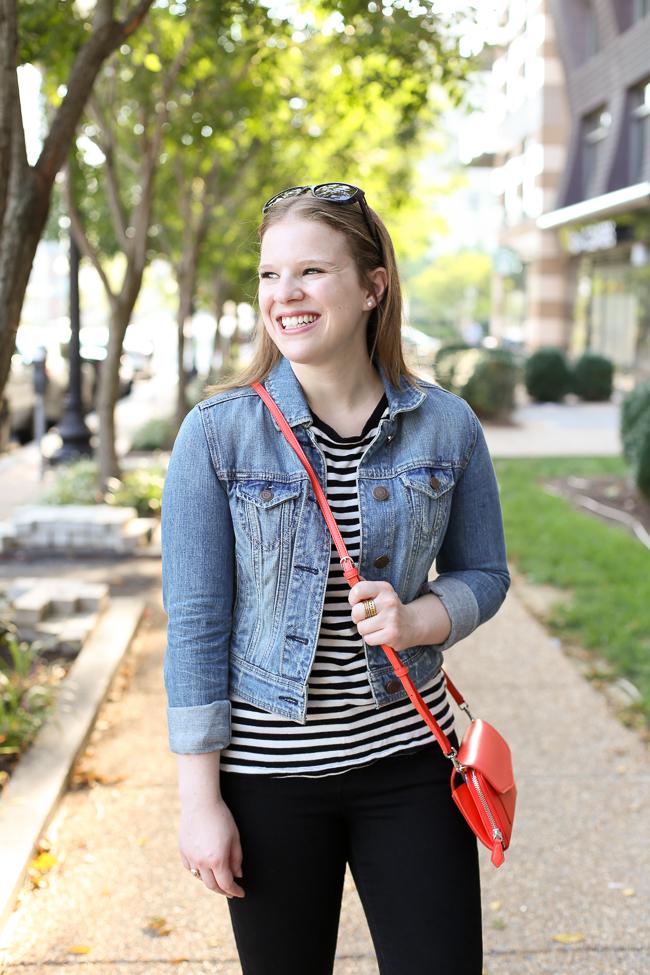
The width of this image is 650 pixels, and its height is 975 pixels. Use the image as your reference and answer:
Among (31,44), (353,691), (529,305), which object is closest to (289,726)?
(353,691)

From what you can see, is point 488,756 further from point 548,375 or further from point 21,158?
point 548,375

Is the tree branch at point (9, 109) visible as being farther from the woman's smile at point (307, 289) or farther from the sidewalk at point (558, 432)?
the sidewalk at point (558, 432)

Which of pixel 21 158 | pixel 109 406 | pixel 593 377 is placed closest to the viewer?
pixel 21 158

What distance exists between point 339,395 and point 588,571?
5533mm

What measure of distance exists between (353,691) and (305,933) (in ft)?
1.66

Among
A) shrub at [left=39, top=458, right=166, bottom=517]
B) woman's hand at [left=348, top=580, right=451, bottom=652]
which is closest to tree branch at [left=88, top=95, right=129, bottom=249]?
shrub at [left=39, top=458, right=166, bottom=517]

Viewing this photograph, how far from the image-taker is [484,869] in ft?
11.1

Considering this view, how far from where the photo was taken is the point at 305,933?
1.87m

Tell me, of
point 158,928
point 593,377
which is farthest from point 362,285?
point 593,377

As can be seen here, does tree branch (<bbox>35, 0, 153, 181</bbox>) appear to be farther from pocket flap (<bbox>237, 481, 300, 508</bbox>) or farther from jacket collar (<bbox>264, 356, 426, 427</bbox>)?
pocket flap (<bbox>237, 481, 300, 508</bbox>)

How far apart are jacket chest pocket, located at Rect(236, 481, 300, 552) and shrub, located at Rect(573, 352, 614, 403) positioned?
2002cm

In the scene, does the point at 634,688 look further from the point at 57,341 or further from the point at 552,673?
the point at 57,341

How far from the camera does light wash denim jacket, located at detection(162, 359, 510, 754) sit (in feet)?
5.97

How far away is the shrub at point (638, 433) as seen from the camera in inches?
341
